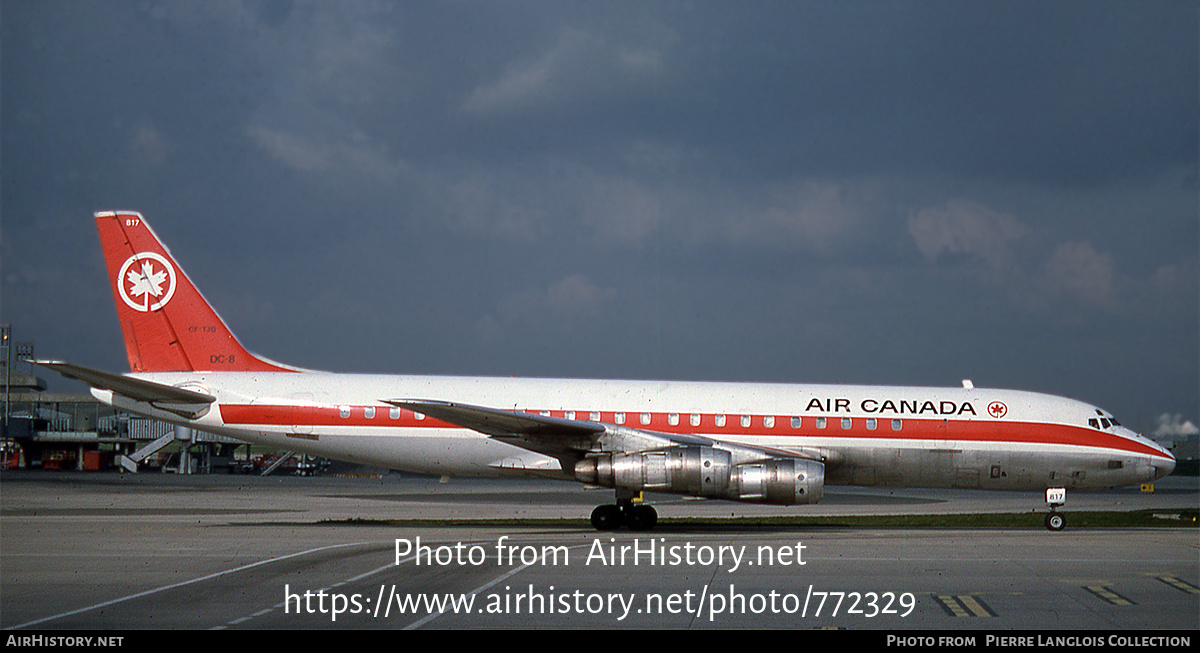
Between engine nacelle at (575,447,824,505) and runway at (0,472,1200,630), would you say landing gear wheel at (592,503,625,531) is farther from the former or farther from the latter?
engine nacelle at (575,447,824,505)

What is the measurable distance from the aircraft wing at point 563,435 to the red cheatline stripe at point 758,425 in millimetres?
557

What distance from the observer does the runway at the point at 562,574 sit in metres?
11.3

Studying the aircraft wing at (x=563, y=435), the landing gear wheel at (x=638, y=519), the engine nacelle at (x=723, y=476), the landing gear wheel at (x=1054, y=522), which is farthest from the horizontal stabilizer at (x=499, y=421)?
the landing gear wheel at (x=1054, y=522)

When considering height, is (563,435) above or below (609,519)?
above

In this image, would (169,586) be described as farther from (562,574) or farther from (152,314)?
(152,314)

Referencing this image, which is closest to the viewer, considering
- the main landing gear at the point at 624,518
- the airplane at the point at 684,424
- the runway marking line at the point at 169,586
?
the runway marking line at the point at 169,586

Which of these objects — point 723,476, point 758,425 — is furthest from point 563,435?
point 758,425

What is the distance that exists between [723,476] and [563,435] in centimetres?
368

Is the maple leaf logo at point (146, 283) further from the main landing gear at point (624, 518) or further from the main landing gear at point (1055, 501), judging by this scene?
the main landing gear at point (1055, 501)

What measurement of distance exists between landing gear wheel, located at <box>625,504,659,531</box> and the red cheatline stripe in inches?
76.2

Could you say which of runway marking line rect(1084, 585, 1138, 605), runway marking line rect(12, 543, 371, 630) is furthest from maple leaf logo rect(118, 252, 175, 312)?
runway marking line rect(1084, 585, 1138, 605)

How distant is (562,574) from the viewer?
14883mm

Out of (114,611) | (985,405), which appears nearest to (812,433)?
(985,405)

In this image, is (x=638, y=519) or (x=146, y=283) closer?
(x=638, y=519)
